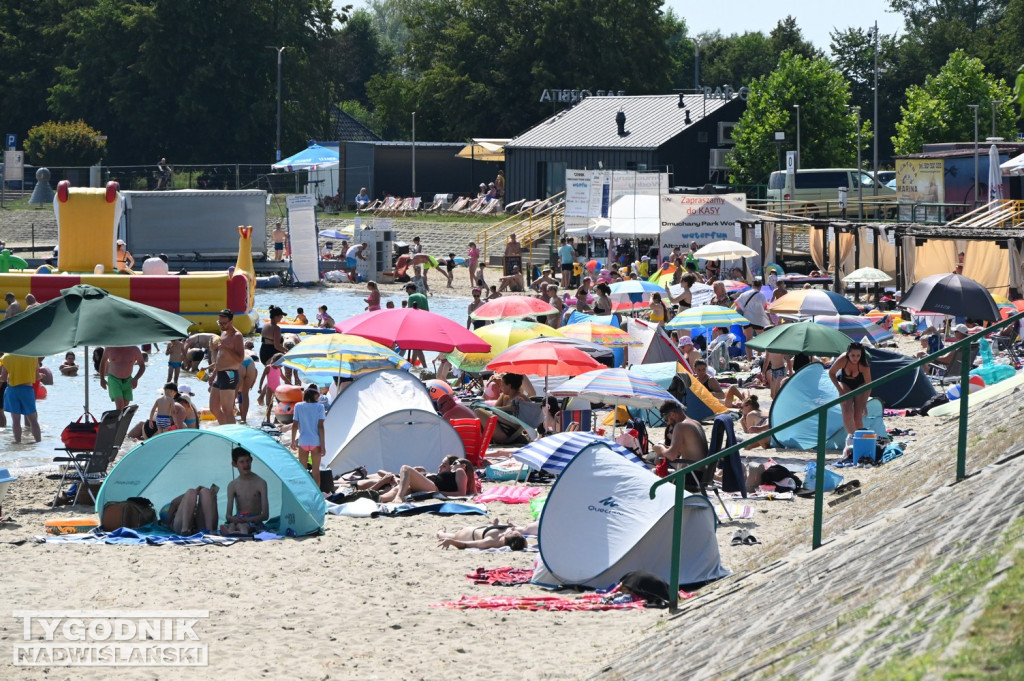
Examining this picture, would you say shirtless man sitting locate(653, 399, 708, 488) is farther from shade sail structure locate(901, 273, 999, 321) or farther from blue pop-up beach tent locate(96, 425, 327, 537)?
shade sail structure locate(901, 273, 999, 321)

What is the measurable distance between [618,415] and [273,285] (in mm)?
21174

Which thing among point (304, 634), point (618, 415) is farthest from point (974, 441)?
point (618, 415)

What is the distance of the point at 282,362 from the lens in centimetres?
1667

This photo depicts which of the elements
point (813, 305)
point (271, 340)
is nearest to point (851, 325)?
point (813, 305)

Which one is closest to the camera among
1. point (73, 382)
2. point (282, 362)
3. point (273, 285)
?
point (282, 362)

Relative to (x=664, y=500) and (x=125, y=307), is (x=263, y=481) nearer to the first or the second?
(x=125, y=307)

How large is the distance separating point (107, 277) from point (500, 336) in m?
9.82

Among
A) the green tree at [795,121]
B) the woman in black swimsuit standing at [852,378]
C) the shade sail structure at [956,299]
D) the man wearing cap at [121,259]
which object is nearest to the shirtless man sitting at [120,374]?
the woman in black swimsuit standing at [852,378]

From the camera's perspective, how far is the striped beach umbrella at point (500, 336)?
17.9 m

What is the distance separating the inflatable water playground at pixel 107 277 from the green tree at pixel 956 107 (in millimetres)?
33495

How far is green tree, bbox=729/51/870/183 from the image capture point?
48812 millimetres

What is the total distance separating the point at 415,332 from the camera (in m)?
17.1

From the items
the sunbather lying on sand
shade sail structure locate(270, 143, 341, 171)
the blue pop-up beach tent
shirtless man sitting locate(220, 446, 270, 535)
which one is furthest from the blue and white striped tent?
shade sail structure locate(270, 143, 341, 171)

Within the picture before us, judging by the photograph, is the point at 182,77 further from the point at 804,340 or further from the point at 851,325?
the point at 804,340
